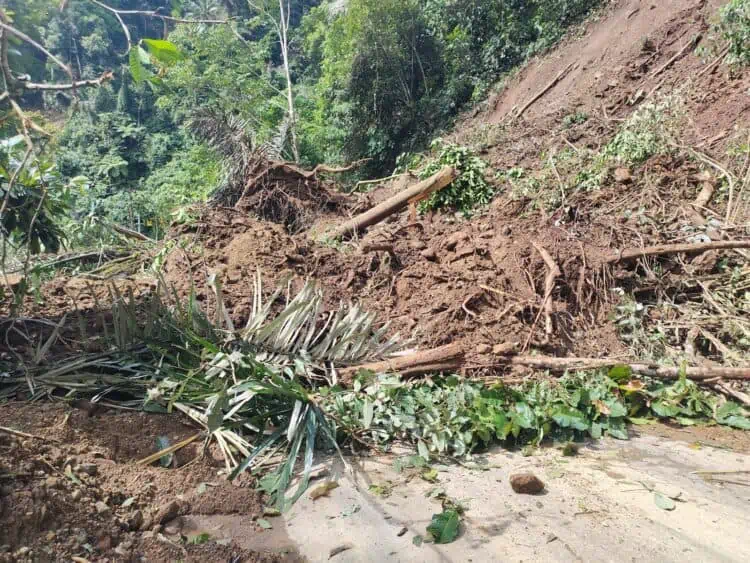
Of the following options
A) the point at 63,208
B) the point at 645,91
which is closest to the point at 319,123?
the point at 645,91

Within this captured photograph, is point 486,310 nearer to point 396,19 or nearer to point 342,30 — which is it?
point 396,19

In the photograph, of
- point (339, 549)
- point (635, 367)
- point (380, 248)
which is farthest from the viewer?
point (380, 248)

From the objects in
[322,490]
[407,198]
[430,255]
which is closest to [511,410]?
[322,490]

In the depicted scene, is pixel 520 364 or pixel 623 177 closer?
pixel 520 364

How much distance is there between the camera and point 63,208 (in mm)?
3861

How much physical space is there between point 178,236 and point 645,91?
785 centimetres

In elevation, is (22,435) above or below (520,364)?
above

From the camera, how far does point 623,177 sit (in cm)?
572

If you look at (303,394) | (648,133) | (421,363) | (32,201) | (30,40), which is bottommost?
(421,363)

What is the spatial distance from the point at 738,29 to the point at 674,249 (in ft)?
14.7

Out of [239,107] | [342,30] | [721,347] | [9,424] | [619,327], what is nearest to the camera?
[9,424]

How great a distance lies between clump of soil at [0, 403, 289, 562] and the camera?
71.6 inches

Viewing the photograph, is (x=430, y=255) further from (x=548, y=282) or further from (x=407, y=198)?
(x=407, y=198)

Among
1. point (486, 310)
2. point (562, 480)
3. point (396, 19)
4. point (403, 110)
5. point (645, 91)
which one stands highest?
point (396, 19)
